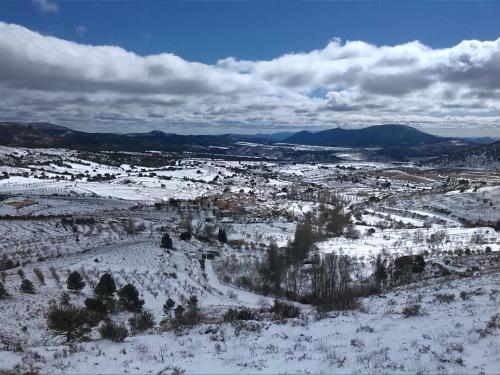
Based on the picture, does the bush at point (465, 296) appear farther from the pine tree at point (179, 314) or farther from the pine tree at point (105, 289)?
the pine tree at point (105, 289)

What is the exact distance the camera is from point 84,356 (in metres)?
12.8

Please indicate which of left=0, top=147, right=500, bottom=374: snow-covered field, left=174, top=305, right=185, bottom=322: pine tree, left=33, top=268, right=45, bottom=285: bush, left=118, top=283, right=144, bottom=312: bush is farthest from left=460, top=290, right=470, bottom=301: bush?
left=33, top=268, right=45, bottom=285: bush

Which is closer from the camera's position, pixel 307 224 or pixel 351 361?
pixel 351 361

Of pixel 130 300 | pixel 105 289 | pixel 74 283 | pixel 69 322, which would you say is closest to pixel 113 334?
pixel 69 322

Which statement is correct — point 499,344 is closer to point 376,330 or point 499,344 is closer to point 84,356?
point 376,330

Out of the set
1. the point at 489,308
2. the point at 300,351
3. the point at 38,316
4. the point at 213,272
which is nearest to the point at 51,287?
the point at 38,316

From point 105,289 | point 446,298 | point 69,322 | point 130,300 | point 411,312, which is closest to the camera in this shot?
point 411,312

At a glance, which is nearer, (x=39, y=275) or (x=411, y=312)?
(x=411, y=312)

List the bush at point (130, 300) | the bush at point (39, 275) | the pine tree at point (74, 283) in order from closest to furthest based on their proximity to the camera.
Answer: the bush at point (130, 300)
the pine tree at point (74, 283)
the bush at point (39, 275)

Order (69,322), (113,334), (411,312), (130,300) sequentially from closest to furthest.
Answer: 1. (411,312)
2. (113,334)
3. (69,322)
4. (130,300)

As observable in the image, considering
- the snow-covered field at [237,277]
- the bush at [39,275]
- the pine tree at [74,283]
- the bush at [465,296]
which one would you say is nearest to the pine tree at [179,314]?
the snow-covered field at [237,277]

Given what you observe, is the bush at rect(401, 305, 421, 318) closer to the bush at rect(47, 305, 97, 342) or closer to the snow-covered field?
the snow-covered field

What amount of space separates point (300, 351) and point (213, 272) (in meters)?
47.4

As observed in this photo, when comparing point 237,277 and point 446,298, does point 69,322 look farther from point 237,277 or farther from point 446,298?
point 237,277
